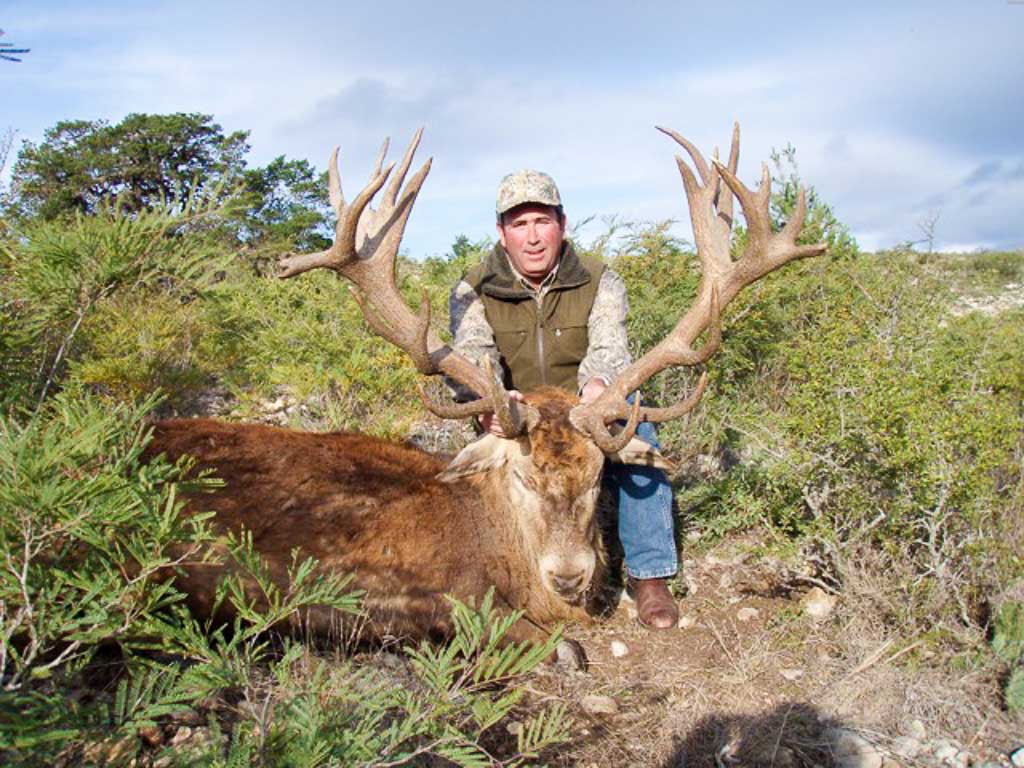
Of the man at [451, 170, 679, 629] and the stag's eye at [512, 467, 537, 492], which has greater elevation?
the man at [451, 170, 679, 629]

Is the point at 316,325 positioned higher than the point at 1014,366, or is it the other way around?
the point at 316,325

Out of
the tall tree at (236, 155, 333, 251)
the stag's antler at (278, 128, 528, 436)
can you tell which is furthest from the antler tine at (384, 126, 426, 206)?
the tall tree at (236, 155, 333, 251)

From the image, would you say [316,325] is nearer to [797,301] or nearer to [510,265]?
[510,265]

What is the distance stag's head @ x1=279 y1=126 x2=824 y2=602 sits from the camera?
426cm

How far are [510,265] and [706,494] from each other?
222cm

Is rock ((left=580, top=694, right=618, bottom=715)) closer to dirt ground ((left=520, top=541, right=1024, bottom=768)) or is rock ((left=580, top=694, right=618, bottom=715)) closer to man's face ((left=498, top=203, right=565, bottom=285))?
dirt ground ((left=520, top=541, right=1024, bottom=768))

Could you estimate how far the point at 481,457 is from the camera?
15.0 feet

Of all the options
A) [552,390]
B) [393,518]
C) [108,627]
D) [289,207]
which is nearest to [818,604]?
[552,390]

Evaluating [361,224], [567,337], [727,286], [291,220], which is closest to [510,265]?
[567,337]

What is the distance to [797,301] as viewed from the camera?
8.00 meters

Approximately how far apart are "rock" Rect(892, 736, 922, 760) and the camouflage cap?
3762 millimetres

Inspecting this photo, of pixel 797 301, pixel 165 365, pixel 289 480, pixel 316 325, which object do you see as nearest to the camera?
pixel 289 480

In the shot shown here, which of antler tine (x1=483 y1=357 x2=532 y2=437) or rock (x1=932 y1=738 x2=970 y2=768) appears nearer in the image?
rock (x1=932 y1=738 x2=970 y2=768)

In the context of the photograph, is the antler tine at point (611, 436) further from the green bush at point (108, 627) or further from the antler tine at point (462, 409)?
the green bush at point (108, 627)
